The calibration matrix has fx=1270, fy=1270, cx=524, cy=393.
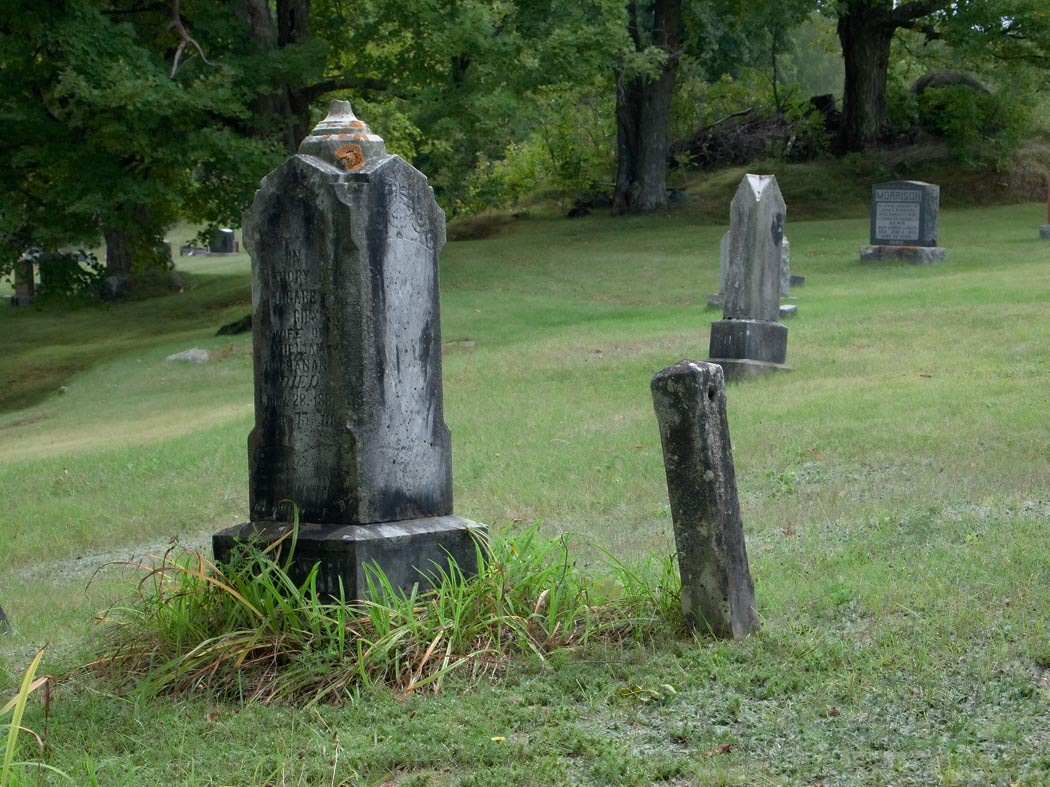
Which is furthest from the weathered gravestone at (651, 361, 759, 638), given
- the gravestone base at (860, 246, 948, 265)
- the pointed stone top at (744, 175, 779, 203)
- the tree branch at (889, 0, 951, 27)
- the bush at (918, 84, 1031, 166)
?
the bush at (918, 84, 1031, 166)

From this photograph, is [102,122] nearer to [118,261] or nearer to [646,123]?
[118,261]

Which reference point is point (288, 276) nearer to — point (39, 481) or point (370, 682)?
→ point (370, 682)

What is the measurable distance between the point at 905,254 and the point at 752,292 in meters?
13.4

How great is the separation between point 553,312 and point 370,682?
2019cm

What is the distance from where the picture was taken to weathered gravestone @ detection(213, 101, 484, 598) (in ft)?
18.8

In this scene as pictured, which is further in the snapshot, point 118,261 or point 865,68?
point 118,261

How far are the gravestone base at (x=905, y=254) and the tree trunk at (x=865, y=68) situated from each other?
11.3 metres

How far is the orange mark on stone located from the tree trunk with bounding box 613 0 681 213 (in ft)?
103

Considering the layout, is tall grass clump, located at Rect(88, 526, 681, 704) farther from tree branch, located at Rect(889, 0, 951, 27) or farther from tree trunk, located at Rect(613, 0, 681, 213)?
tree branch, located at Rect(889, 0, 951, 27)

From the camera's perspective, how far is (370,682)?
16.4ft

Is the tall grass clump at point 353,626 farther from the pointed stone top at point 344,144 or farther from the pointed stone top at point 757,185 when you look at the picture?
the pointed stone top at point 757,185

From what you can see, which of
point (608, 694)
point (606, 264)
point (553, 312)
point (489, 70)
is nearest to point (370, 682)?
point (608, 694)

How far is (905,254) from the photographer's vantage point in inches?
1048

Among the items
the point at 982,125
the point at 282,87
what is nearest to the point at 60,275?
the point at 282,87
